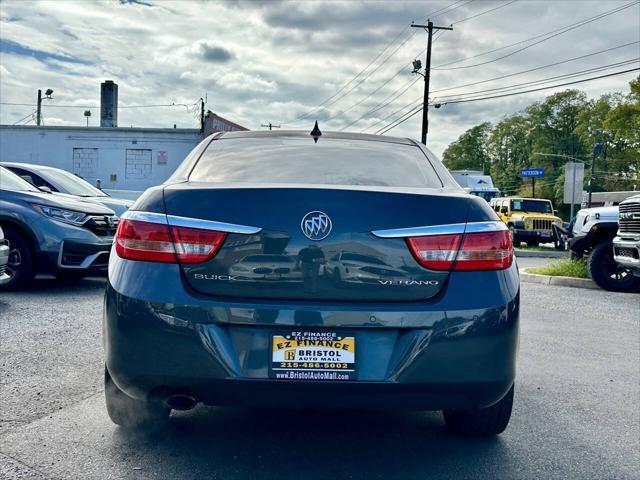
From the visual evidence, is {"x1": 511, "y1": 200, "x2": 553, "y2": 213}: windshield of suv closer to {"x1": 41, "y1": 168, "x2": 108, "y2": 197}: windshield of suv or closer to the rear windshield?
{"x1": 41, "y1": 168, "x2": 108, "y2": 197}: windshield of suv

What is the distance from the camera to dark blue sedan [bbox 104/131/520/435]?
8.90 feet

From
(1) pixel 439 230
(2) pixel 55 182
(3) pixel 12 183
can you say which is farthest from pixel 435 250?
(2) pixel 55 182

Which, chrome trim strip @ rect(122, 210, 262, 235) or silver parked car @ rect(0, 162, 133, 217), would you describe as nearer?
chrome trim strip @ rect(122, 210, 262, 235)

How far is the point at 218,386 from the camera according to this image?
8.95ft

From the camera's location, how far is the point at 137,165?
30469mm

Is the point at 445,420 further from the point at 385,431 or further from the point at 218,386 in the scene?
the point at 218,386

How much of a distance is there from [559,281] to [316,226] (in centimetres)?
1031

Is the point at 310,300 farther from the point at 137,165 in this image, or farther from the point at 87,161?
the point at 87,161

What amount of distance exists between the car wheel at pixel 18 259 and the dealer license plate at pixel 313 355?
6332 millimetres

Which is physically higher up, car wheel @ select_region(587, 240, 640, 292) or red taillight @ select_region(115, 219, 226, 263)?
red taillight @ select_region(115, 219, 226, 263)

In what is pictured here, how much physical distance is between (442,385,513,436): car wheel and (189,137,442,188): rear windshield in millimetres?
1142

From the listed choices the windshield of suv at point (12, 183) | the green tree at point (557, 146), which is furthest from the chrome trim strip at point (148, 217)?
the green tree at point (557, 146)

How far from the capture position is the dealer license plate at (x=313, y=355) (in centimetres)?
271

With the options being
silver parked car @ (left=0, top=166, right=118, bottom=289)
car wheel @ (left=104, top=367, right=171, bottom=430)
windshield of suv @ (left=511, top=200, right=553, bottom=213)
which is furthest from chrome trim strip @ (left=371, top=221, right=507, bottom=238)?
windshield of suv @ (left=511, top=200, right=553, bottom=213)
